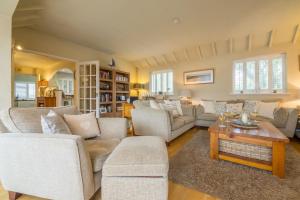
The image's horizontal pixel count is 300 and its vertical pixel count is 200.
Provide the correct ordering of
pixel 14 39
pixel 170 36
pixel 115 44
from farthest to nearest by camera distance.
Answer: pixel 115 44 → pixel 170 36 → pixel 14 39

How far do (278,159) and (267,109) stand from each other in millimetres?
2110

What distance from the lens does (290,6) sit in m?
2.69

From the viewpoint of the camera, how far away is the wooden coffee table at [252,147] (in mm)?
1610

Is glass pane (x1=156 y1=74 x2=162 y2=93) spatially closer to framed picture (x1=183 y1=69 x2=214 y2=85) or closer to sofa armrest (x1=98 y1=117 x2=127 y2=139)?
framed picture (x1=183 y1=69 x2=214 y2=85)

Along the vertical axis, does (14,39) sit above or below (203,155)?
above

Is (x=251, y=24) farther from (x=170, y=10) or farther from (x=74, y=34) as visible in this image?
(x=74, y=34)

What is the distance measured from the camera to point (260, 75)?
13.7ft

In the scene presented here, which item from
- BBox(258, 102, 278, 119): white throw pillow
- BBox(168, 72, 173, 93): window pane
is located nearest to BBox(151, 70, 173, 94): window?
BBox(168, 72, 173, 93): window pane

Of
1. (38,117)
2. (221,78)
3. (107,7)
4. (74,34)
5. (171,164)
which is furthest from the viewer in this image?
(221,78)

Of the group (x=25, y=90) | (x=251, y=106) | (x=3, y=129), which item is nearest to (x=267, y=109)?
(x=251, y=106)

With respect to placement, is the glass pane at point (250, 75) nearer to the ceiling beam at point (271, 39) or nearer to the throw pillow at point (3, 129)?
the ceiling beam at point (271, 39)

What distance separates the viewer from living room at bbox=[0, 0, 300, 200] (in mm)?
1060

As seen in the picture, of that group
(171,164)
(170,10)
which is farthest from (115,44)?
(171,164)

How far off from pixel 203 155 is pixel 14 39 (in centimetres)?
418
